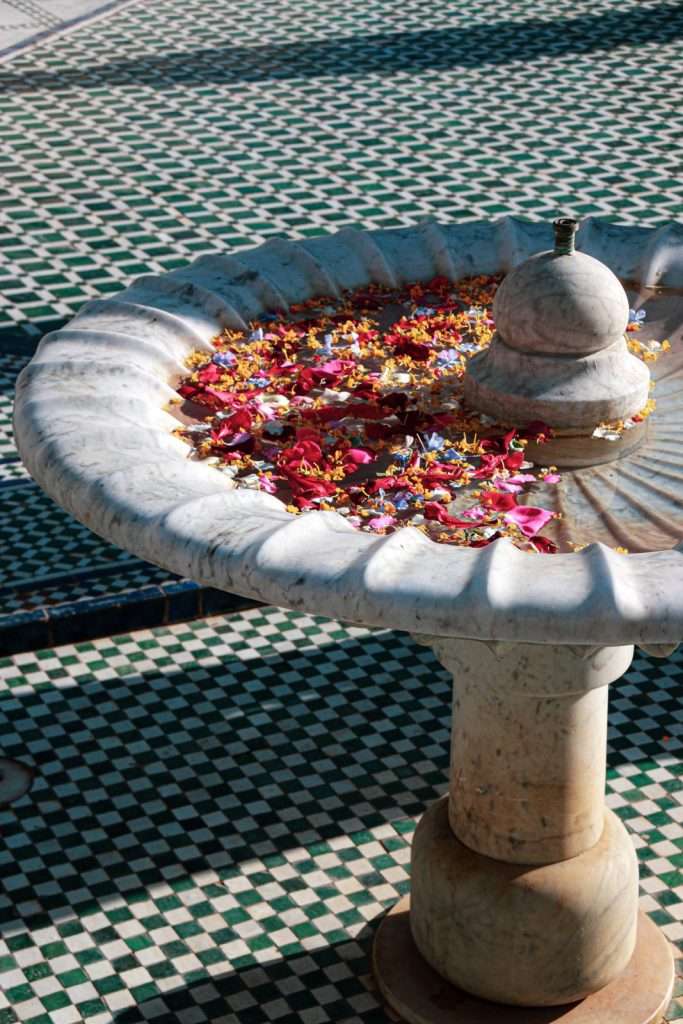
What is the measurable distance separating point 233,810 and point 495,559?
1.90 m

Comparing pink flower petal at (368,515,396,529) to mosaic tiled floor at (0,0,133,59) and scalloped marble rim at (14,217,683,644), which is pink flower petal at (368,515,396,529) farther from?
mosaic tiled floor at (0,0,133,59)

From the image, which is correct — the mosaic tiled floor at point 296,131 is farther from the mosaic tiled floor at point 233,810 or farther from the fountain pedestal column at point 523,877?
the fountain pedestal column at point 523,877

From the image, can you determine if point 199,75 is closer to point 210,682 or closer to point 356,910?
point 210,682

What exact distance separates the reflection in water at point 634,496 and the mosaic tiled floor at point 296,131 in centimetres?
234

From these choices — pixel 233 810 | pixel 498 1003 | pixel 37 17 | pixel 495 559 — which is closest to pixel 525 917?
pixel 498 1003

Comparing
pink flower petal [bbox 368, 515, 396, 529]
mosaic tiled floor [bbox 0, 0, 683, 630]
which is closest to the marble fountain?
pink flower petal [bbox 368, 515, 396, 529]

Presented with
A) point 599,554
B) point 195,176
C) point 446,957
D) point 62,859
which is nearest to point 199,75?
point 195,176

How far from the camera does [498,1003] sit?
374cm

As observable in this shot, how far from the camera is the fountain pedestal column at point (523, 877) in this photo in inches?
140

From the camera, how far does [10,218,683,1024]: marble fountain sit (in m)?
2.77

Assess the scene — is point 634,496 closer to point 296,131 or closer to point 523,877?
point 523,877

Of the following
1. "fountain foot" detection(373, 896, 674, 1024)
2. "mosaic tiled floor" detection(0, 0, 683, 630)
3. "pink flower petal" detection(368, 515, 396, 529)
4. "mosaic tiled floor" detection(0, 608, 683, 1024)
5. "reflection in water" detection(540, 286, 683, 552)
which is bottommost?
"mosaic tiled floor" detection(0, 608, 683, 1024)

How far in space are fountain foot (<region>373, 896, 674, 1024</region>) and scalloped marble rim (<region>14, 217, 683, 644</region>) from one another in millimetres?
1177

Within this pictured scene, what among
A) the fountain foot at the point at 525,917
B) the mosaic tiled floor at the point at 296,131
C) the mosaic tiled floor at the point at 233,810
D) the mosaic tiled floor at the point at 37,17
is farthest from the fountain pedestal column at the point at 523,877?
the mosaic tiled floor at the point at 37,17
